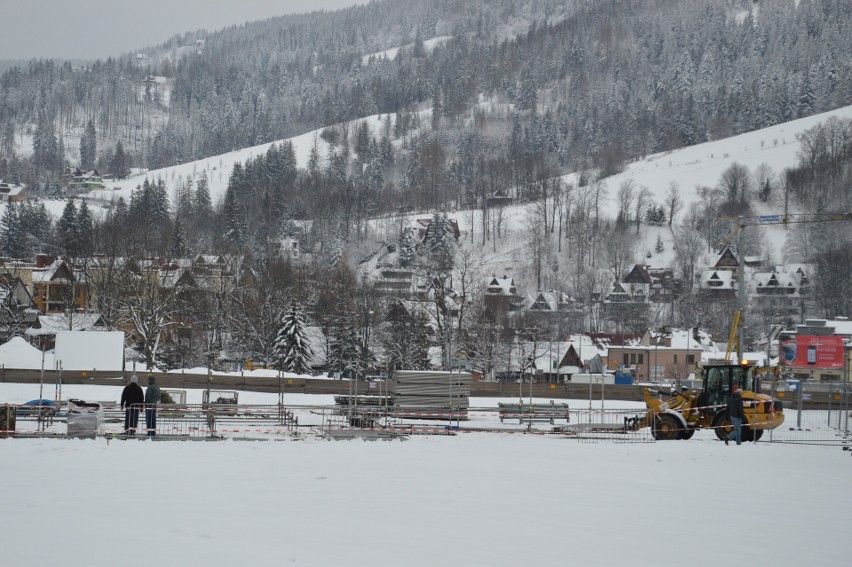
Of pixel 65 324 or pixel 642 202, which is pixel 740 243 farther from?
pixel 642 202

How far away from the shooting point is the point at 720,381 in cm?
2605

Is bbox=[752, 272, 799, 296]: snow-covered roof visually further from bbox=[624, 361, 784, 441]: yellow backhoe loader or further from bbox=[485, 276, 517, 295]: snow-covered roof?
bbox=[624, 361, 784, 441]: yellow backhoe loader

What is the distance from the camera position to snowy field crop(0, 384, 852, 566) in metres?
10.1

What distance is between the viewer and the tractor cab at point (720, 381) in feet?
84.9

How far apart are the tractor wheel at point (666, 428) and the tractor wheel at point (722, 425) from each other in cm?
107

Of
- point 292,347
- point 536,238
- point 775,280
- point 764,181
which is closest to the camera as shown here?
point 292,347

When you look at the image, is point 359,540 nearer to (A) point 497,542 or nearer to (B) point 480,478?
(A) point 497,542

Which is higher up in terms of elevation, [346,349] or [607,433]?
[346,349]

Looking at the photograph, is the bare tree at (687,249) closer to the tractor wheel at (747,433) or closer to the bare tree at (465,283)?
the bare tree at (465,283)

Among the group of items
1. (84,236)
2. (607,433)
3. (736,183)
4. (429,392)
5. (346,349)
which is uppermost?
(736,183)

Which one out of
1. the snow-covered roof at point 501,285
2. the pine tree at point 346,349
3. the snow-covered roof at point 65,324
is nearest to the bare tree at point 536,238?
Result: the snow-covered roof at point 501,285

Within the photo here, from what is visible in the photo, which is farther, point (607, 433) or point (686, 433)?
point (607, 433)

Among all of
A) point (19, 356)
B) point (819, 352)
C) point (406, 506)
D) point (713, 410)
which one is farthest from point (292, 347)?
point (406, 506)

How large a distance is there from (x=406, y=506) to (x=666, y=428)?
13.9m
